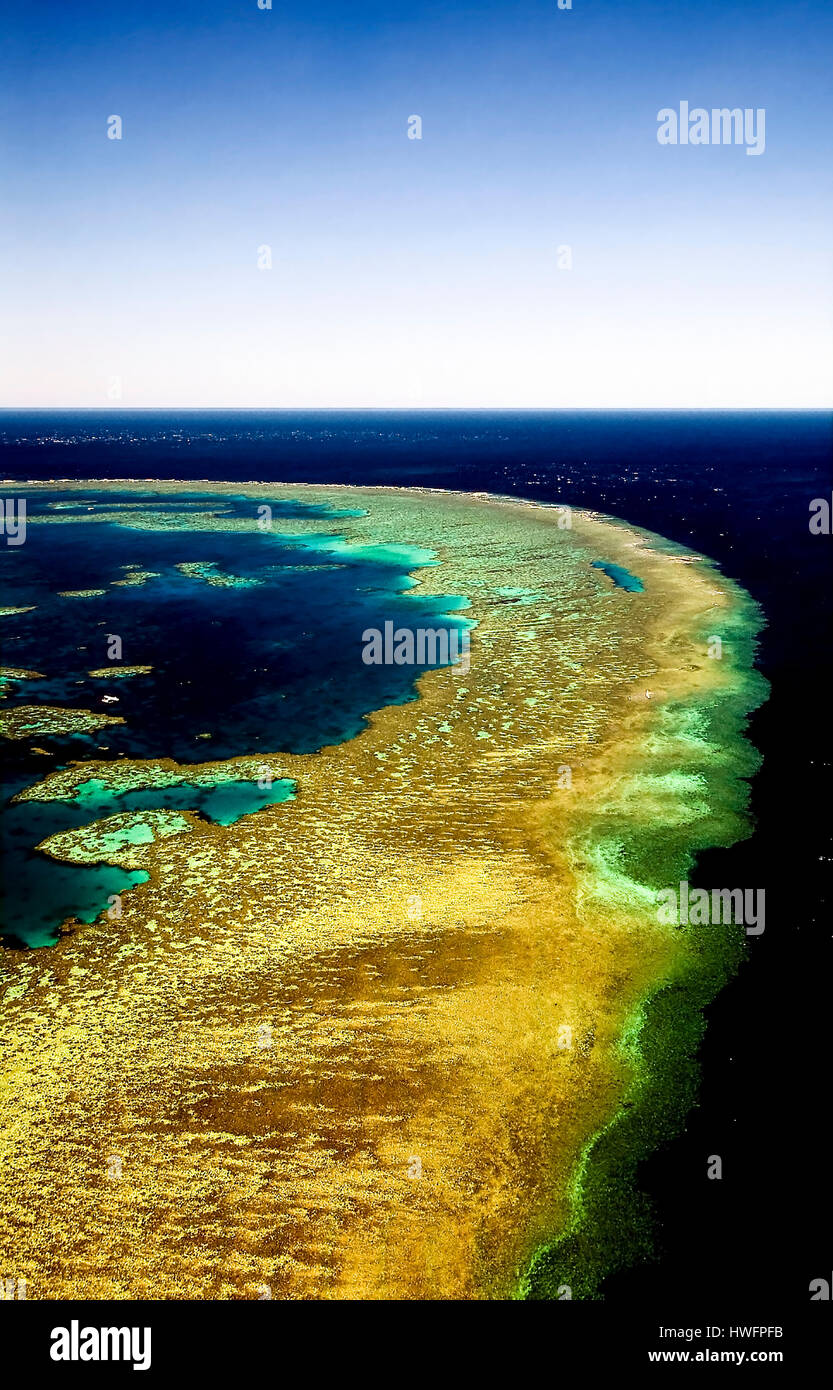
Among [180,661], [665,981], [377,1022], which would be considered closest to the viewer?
[377,1022]

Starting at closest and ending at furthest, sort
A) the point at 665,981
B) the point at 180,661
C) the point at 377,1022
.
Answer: the point at 377,1022, the point at 665,981, the point at 180,661

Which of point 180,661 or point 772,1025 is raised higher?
point 180,661

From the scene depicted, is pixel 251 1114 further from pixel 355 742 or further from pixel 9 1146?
pixel 355 742

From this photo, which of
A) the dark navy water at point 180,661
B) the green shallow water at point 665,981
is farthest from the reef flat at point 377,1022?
the dark navy water at point 180,661

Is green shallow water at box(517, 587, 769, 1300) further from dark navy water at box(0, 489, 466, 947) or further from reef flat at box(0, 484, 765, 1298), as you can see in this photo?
dark navy water at box(0, 489, 466, 947)

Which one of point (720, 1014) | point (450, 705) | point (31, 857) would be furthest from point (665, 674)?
point (31, 857)

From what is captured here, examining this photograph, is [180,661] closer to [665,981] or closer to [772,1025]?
[665,981]

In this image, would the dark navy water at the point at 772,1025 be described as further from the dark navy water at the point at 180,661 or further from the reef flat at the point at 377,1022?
the dark navy water at the point at 180,661

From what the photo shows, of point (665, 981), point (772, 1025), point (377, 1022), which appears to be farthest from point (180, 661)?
point (772, 1025)

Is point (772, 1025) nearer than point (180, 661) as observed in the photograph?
Yes
